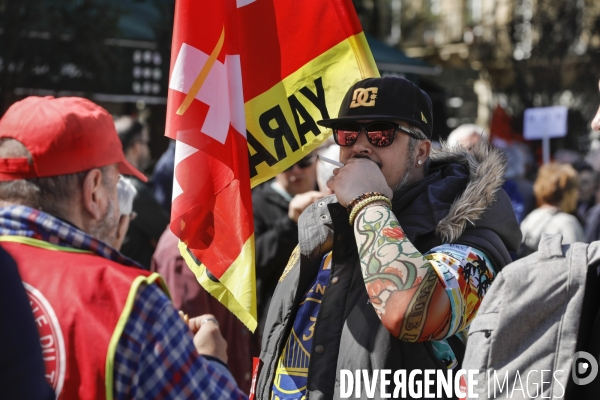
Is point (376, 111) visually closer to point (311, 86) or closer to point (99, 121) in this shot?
point (311, 86)

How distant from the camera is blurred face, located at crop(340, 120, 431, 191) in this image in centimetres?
298

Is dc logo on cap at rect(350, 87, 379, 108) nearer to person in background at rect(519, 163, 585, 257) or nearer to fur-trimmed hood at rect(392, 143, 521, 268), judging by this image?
fur-trimmed hood at rect(392, 143, 521, 268)

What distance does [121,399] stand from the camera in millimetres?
2049

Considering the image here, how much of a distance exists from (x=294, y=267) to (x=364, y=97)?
64 cm

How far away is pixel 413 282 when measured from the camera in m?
2.56

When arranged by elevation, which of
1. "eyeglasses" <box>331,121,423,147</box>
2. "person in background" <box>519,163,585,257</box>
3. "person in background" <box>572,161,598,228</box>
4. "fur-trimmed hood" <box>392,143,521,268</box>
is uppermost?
"eyeglasses" <box>331,121,423,147</box>

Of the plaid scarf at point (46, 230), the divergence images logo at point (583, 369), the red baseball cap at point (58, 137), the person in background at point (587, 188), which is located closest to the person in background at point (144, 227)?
the red baseball cap at point (58, 137)

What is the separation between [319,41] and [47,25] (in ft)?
23.9

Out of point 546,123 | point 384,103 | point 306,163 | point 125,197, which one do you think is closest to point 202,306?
point 306,163

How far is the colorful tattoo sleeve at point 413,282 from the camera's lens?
254 cm

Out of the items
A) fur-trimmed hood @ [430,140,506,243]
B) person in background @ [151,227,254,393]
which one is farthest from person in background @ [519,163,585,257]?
fur-trimmed hood @ [430,140,506,243]

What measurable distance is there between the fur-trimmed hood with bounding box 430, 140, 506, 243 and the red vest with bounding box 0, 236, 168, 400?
1.04 meters

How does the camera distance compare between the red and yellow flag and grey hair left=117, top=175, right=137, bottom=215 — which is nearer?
the red and yellow flag

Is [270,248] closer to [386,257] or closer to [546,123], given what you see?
[386,257]
